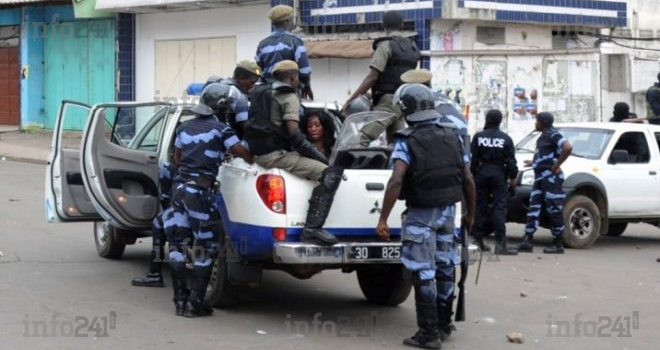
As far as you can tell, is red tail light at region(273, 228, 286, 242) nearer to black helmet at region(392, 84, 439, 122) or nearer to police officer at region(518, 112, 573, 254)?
black helmet at region(392, 84, 439, 122)

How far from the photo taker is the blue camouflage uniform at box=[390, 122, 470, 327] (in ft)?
23.5

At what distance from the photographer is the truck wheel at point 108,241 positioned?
1066 centimetres

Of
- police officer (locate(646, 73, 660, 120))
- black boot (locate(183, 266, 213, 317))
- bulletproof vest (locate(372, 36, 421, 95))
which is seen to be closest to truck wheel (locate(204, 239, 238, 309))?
black boot (locate(183, 266, 213, 317))

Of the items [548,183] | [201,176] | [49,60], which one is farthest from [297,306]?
[49,60]

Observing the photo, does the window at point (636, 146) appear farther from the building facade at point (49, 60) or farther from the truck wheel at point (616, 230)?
the building facade at point (49, 60)

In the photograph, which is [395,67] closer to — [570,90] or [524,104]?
[524,104]

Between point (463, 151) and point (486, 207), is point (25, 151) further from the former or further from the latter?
point (463, 151)

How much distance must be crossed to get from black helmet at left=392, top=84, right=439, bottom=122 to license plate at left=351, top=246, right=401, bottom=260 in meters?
1.04

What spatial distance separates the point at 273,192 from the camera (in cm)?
764

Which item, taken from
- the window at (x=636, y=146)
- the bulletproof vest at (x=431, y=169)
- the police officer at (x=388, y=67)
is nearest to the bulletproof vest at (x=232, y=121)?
the police officer at (x=388, y=67)

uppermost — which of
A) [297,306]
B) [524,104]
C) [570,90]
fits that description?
[570,90]

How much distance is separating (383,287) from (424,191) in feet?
6.82

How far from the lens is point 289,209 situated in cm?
Result: 761

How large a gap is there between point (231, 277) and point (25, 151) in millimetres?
18309
